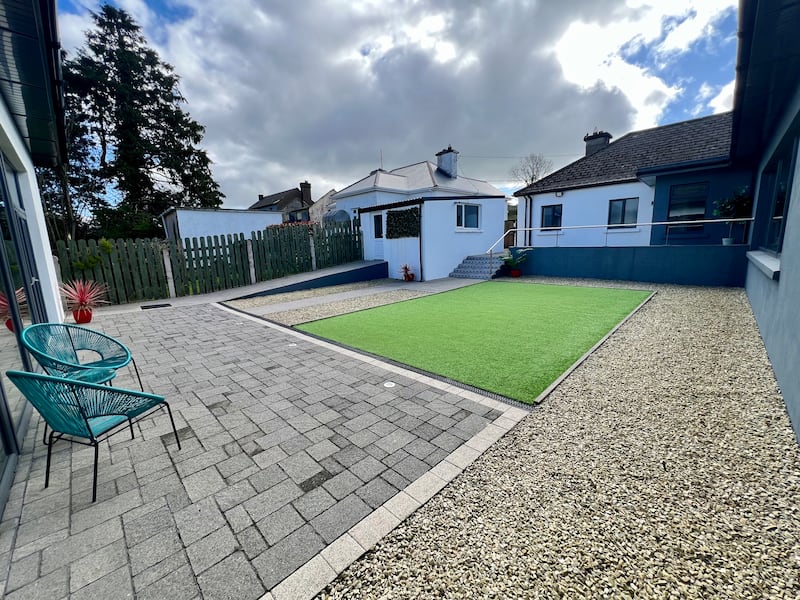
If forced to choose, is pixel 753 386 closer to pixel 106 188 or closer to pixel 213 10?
pixel 213 10

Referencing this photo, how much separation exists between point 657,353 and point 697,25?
19.0 ft

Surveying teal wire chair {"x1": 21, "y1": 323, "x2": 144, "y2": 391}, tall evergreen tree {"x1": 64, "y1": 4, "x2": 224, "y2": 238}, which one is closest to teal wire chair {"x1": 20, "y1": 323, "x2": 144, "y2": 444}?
teal wire chair {"x1": 21, "y1": 323, "x2": 144, "y2": 391}

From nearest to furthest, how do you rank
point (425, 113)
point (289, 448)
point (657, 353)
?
1. point (289, 448)
2. point (657, 353)
3. point (425, 113)

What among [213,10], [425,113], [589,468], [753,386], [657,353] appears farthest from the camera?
[425,113]

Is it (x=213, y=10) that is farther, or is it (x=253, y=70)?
(x=253, y=70)

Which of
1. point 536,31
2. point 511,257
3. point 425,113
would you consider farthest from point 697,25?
point 425,113

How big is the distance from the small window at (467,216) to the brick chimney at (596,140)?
7.65 m

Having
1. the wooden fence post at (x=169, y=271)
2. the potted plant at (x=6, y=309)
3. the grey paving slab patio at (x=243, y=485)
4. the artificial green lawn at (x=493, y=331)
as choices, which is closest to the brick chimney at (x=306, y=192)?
the wooden fence post at (x=169, y=271)

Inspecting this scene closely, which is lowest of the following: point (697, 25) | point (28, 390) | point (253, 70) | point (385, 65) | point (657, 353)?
point (657, 353)

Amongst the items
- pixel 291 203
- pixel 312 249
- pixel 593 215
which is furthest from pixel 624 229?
pixel 291 203

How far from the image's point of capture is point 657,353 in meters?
4.84

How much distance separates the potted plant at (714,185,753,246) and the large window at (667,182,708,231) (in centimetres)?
95

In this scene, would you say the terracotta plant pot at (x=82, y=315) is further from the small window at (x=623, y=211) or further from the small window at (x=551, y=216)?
the small window at (x=623, y=211)

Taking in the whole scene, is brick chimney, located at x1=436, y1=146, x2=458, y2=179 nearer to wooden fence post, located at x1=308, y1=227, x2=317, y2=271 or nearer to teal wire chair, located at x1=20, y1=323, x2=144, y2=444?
wooden fence post, located at x1=308, y1=227, x2=317, y2=271
